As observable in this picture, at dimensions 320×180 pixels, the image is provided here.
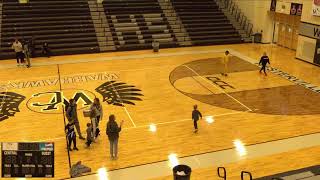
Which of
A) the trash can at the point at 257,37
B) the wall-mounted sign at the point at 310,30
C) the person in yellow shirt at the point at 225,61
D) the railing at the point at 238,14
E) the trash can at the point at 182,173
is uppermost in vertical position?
the railing at the point at 238,14

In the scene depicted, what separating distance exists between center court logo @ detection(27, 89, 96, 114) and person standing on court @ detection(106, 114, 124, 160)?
4340 mm

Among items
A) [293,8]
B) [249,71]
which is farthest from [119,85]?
[293,8]

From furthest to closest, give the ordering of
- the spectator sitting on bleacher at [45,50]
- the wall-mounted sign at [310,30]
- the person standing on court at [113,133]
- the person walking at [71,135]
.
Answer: the spectator sitting on bleacher at [45,50]
the wall-mounted sign at [310,30]
the person walking at [71,135]
the person standing on court at [113,133]

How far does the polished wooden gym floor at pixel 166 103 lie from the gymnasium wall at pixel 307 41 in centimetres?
65

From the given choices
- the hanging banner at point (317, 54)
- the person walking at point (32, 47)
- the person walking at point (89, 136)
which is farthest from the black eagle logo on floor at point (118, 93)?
the hanging banner at point (317, 54)

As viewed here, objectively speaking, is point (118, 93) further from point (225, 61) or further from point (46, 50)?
point (46, 50)

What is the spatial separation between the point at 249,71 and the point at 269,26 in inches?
339

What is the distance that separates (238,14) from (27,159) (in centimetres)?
2407

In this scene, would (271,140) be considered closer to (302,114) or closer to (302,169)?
(302,169)

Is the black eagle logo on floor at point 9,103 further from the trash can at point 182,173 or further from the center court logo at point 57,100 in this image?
the trash can at point 182,173

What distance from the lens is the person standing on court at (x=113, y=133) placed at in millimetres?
9484

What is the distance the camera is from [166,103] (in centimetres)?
1434

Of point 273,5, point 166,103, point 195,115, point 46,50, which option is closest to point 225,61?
point 166,103

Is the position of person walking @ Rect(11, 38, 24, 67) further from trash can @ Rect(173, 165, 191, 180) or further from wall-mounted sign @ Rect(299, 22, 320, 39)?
wall-mounted sign @ Rect(299, 22, 320, 39)
